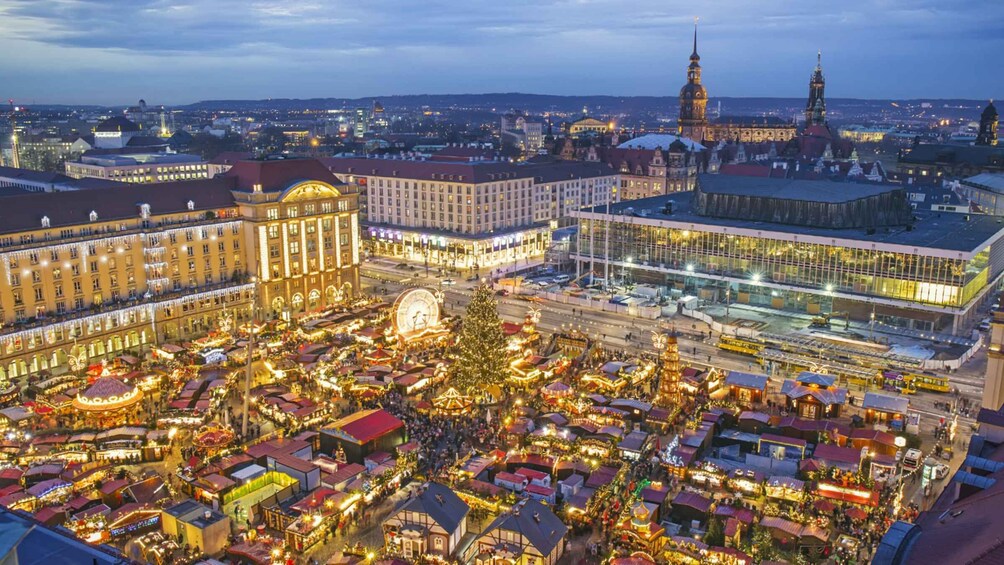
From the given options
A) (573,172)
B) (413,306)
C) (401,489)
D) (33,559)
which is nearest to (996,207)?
(573,172)

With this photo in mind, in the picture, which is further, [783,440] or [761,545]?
[783,440]

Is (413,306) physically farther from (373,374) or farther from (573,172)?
(573,172)

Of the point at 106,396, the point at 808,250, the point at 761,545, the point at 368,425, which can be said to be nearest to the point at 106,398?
the point at 106,396

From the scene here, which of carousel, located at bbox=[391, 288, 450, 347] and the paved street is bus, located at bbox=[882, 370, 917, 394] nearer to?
the paved street

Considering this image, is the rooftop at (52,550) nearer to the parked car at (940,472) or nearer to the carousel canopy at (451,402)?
the carousel canopy at (451,402)

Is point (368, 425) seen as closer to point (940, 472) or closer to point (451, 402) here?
point (451, 402)

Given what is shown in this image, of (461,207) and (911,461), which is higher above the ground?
(461,207)

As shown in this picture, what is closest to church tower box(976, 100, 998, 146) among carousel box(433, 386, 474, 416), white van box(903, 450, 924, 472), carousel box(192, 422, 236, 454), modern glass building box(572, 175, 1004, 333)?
modern glass building box(572, 175, 1004, 333)

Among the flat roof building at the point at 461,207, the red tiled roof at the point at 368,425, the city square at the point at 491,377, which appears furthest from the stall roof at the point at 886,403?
the flat roof building at the point at 461,207
